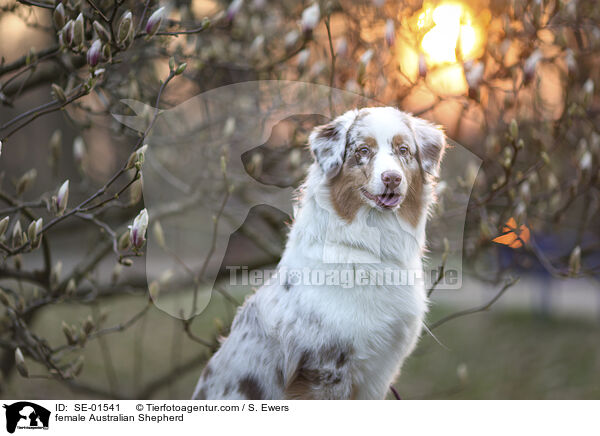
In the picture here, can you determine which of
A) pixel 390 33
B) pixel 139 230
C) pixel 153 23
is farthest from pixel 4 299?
pixel 390 33

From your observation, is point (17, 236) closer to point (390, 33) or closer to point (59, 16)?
point (59, 16)

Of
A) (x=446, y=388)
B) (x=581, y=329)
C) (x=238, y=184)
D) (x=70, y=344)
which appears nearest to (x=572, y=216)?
(x=581, y=329)

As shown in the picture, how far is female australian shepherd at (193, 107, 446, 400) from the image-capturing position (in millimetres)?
1136

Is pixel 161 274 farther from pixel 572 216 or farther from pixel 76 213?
pixel 572 216

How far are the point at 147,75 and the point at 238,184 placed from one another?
0.52m

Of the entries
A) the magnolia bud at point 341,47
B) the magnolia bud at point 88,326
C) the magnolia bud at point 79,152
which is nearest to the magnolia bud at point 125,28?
the magnolia bud at point 79,152

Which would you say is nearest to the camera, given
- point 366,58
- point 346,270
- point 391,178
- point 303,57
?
point 391,178

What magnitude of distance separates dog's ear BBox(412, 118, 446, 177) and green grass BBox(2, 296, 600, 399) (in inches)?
25.6

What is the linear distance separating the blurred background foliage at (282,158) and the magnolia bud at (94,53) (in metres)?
0.02

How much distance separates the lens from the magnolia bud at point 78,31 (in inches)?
49.7

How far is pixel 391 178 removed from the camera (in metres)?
1.08

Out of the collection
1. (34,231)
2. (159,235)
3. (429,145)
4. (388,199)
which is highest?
(429,145)

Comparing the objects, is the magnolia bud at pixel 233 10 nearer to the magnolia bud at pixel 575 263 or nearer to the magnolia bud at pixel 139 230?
the magnolia bud at pixel 139 230

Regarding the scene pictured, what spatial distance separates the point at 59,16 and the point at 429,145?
3.44 ft
